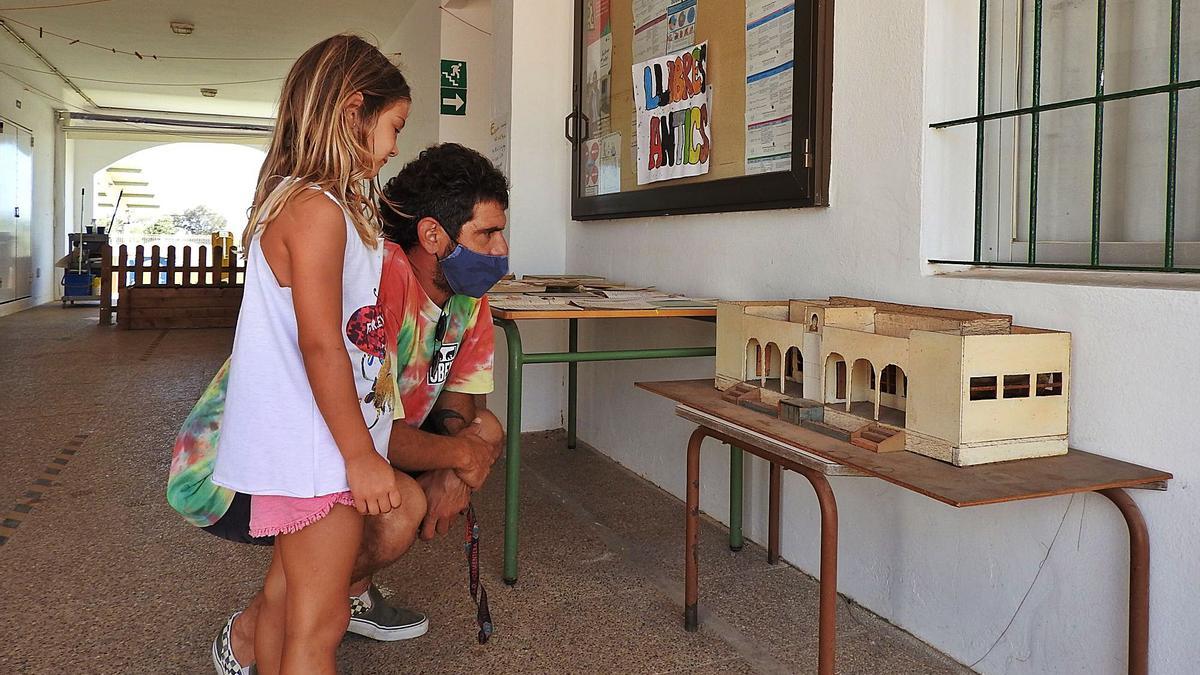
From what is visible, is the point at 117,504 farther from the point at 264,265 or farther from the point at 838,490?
the point at 838,490

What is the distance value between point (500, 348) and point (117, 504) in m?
1.73

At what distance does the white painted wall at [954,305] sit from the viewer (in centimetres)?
143

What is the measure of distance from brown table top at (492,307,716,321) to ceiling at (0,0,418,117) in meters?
4.86

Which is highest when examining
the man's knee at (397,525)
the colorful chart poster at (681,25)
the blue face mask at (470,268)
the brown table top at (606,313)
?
the colorful chart poster at (681,25)

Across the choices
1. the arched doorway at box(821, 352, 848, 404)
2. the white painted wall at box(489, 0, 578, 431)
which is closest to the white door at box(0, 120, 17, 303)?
the white painted wall at box(489, 0, 578, 431)

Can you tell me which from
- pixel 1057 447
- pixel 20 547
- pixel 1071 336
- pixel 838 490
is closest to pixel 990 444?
pixel 1057 447

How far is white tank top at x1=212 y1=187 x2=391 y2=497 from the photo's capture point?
1308 mm

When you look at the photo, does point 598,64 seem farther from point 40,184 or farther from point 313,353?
point 40,184

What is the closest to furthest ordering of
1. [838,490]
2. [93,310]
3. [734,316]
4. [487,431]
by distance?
[487,431] < [734,316] < [838,490] < [93,310]

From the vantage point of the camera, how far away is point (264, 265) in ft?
4.34

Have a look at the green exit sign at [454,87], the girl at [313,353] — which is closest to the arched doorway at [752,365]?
the girl at [313,353]

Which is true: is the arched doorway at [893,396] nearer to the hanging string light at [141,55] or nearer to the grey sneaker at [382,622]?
the grey sneaker at [382,622]

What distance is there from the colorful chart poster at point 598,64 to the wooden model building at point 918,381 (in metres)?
1.88

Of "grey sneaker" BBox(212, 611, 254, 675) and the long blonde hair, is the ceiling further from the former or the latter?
"grey sneaker" BBox(212, 611, 254, 675)
